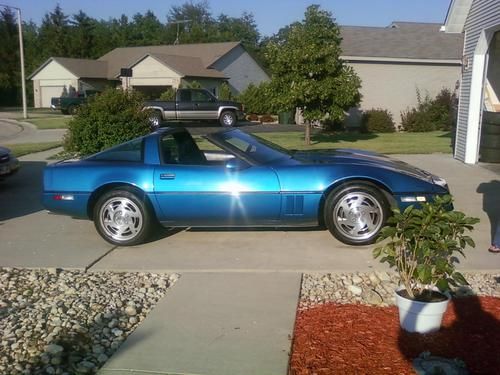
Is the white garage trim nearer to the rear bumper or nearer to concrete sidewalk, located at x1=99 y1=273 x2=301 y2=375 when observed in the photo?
concrete sidewalk, located at x1=99 y1=273 x2=301 y2=375

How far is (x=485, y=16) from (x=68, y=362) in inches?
447

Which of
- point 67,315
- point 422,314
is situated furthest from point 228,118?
point 422,314

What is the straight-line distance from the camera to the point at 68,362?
3656mm

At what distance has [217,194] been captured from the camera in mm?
6000

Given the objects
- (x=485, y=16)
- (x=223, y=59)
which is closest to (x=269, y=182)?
(x=485, y=16)

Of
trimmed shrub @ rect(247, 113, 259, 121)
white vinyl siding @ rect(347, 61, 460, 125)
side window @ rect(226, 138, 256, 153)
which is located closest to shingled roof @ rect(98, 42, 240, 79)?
trimmed shrub @ rect(247, 113, 259, 121)

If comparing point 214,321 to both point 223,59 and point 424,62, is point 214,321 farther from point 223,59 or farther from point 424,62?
point 223,59

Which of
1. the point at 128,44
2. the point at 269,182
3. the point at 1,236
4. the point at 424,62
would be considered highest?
the point at 128,44

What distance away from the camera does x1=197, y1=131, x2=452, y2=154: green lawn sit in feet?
52.6

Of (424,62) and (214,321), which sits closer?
(214,321)

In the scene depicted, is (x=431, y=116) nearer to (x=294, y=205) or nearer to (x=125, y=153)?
(x=294, y=205)

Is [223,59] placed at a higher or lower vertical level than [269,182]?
higher

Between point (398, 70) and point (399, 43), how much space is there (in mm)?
1854

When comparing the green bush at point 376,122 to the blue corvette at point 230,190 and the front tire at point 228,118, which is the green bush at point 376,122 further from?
the blue corvette at point 230,190
